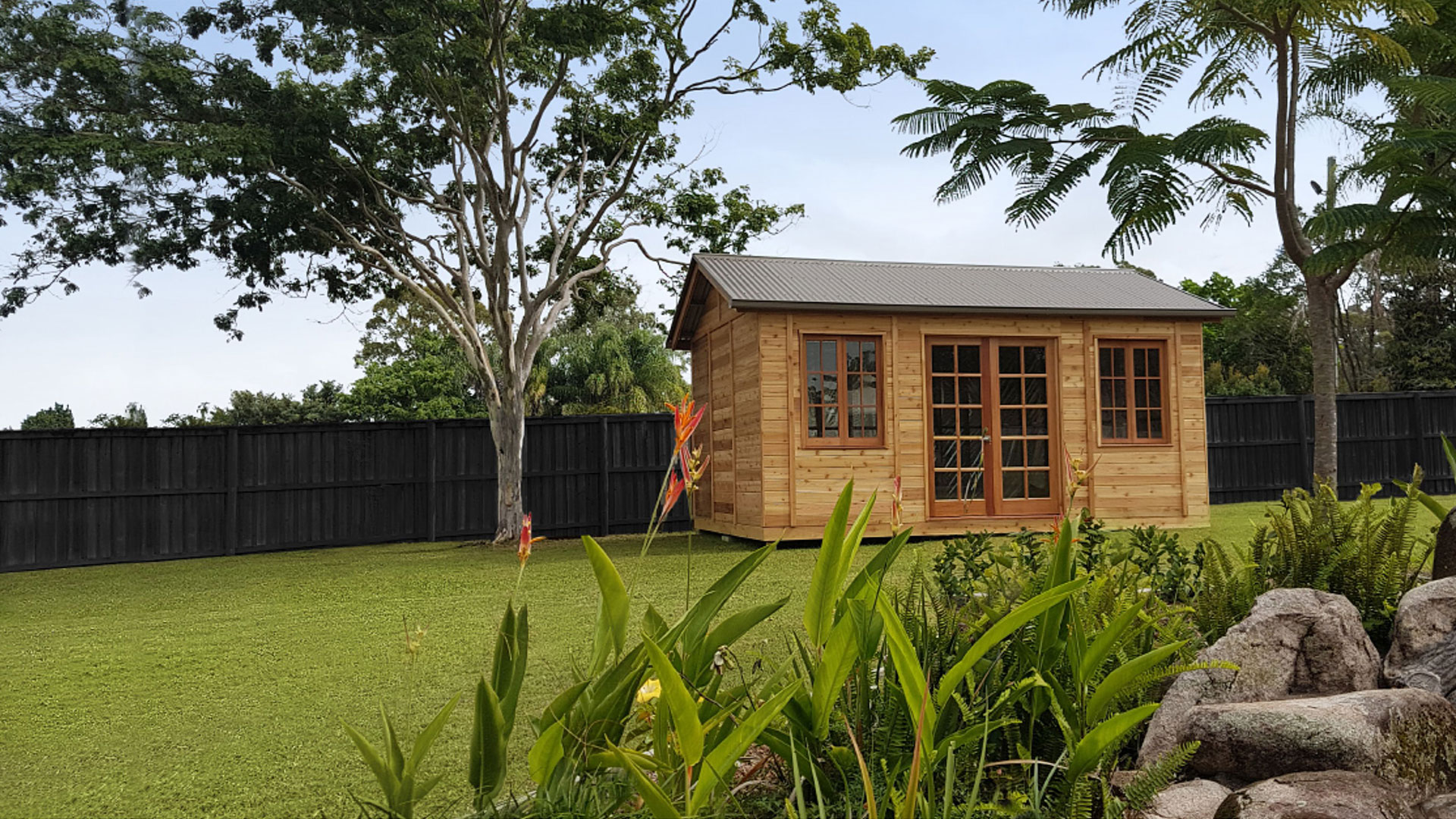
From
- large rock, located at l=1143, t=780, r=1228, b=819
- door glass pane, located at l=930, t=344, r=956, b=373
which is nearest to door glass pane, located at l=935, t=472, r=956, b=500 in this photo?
door glass pane, located at l=930, t=344, r=956, b=373

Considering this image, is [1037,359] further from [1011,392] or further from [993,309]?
[993,309]

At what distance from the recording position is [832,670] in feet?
6.06

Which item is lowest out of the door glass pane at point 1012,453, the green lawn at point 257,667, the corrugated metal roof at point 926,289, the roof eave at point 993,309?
the green lawn at point 257,667

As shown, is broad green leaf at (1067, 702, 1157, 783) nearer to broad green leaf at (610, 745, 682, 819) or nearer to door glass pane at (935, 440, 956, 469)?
broad green leaf at (610, 745, 682, 819)

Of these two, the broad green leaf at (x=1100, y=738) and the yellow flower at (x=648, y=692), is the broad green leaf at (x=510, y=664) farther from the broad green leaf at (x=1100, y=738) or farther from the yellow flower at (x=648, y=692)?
the broad green leaf at (x=1100, y=738)

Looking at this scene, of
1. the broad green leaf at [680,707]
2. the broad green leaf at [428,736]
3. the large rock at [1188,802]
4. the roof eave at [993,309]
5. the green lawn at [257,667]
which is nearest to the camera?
the broad green leaf at [680,707]

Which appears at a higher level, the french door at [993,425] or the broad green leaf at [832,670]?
the french door at [993,425]

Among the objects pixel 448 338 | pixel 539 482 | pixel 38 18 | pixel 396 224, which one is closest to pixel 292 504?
pixel 539 482

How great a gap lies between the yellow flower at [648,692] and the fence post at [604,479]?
1147cm

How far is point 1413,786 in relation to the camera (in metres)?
2.17

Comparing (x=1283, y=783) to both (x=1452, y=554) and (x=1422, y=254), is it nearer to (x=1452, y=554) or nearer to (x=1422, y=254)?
(x=1452, y=554)

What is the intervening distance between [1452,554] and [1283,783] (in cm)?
184

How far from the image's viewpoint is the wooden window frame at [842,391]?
10.1 m

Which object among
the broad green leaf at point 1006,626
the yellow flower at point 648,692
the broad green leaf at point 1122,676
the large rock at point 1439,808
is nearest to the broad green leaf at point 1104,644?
the broad green leaf at point 1122,676
